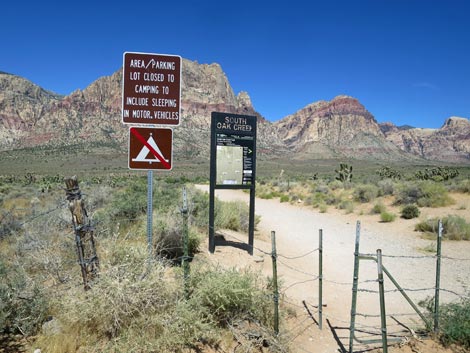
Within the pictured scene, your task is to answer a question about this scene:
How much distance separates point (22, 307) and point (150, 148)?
2.35 m

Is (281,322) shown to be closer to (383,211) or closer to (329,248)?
(329,248)

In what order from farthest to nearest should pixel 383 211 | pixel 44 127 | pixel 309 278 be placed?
pixel 44 127 → pixel 383 211 → pixel 309 278

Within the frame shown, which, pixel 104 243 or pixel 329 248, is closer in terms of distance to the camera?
pixel 104 243

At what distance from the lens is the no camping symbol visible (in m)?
4.77

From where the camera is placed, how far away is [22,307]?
3.83 meters

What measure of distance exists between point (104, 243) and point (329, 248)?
6.72 meters

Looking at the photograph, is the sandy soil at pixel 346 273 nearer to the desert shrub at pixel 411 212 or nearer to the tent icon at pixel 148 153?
the desert shrub at pixel 411 212

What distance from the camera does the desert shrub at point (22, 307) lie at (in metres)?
3.68

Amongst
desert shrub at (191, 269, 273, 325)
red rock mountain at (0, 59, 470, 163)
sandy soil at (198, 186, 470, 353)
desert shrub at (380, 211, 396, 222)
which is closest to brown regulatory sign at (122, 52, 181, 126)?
desert shrub at (191, 269, 273, 325)

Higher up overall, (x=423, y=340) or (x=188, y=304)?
(x=188, y=304)

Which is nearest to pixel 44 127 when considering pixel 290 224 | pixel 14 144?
pixel 14 144

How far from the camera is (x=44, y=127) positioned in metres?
148

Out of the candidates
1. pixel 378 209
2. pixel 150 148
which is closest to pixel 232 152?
pixel 150 148

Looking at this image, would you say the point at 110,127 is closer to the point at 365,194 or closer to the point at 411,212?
the point at 365,194
